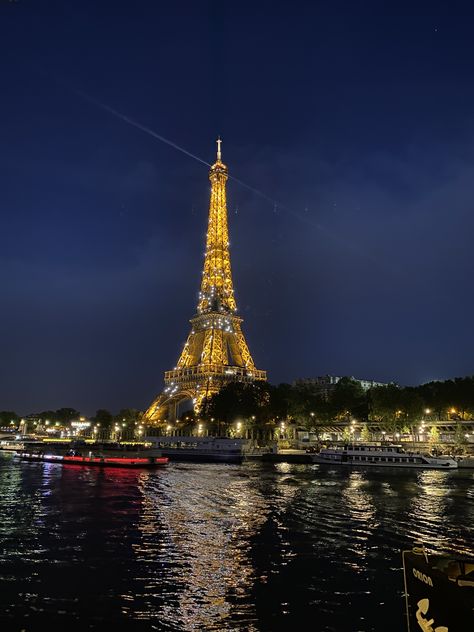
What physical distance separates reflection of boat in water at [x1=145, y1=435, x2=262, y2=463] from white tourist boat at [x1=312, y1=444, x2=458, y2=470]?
1342 centimetres

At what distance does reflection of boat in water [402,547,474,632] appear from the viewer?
620 centimetres

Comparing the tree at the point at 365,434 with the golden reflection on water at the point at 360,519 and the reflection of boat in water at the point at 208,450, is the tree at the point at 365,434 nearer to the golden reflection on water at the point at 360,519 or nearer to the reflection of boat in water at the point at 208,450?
the reflection of boat in water at the point at 208,450

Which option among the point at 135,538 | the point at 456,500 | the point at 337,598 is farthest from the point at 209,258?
the point at 337,598

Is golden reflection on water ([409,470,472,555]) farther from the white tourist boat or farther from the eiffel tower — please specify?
the eiffel tower

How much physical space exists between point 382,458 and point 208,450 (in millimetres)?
29045

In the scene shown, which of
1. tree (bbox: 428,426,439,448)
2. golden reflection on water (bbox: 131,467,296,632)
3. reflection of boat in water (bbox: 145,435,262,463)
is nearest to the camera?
golden reflection on water (bbox: 131,467,296,632)

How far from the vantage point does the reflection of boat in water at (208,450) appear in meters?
82.6

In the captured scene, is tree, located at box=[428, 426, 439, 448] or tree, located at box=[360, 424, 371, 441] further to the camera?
tree, located at box=[360, 424, 371, 441]

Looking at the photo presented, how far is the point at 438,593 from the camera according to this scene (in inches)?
264

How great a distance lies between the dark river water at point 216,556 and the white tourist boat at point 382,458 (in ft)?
113

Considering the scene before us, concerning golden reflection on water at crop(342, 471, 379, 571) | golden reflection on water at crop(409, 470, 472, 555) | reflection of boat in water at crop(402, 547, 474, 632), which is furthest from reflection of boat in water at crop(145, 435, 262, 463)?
reflection of boat in water at crop(402, 547, 474, 632)

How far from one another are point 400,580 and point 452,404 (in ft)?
302

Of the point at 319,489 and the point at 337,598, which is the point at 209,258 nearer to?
the point at 319,489

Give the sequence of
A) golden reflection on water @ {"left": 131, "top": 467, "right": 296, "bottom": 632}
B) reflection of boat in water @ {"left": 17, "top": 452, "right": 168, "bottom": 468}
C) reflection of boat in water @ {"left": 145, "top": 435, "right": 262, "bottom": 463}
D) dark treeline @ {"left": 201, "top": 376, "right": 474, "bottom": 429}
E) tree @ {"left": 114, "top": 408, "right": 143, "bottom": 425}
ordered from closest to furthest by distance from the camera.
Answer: golden reflection on water @ {"left": 131, "top": 467, "right": 296, "bottom": 632} → reflection of boat in water @ {"left": 17, "top": 452, "right": 168, "bottom": 468} → reflection of boat in water @ {"left": 145, "top": 435, "right": 262, "bottom": 463} → dark treeline @ {"left": 201, "top": 376, "right": 474, "bottom": 429} → tree @ {"left": 114, "top": 408, "right": 143, "bottom": 425}
